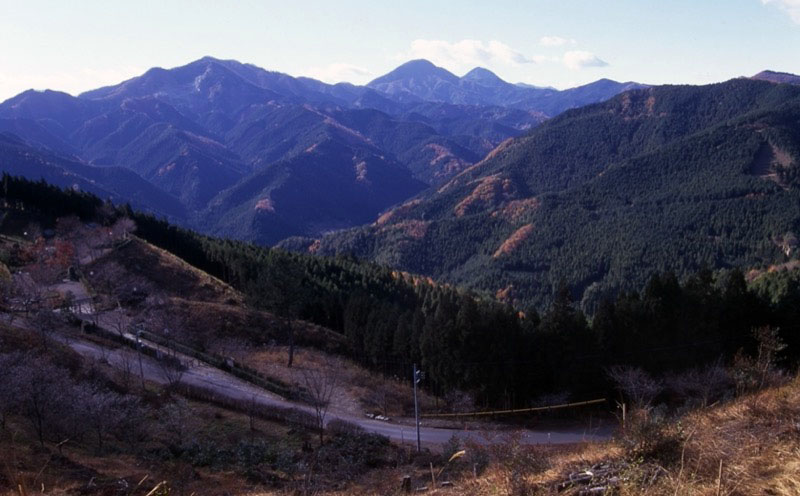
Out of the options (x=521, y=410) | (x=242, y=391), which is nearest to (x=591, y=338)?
(x=521, y=410)

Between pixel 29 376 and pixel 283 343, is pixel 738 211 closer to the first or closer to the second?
pixel 283 343

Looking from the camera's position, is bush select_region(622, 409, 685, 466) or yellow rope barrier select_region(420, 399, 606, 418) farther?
yellow rope barrier select_region(420, 399, 606, 418)

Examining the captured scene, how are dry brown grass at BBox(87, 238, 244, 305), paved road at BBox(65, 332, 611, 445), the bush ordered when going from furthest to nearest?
dry brown grass at BBox(87, 238, 244, 305)
paved road at BBox(65, 332, 611, 445)
the bush

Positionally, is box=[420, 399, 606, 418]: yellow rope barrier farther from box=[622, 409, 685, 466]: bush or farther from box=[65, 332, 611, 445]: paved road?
box=[622, 409, 685, 466]: bush

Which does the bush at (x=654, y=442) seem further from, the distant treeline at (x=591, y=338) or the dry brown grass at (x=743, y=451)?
the distant treeline at (x=591, y=338)

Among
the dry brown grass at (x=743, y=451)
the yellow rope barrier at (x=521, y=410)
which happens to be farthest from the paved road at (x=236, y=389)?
the dry brown grass at (x=743, y=451)

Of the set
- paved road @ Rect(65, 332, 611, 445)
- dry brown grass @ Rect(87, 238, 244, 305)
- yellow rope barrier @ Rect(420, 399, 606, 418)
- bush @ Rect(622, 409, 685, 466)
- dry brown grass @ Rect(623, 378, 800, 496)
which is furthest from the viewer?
dry brown grass @ Rect(87, 238, 244, 305)

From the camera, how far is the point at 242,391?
37.0m

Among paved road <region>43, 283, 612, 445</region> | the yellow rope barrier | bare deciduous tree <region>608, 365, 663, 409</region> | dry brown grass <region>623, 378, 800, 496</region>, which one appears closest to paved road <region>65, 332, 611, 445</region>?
paved road <region>43, 283, 612, 445</region>

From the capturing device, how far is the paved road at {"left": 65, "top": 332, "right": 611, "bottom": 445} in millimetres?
32000

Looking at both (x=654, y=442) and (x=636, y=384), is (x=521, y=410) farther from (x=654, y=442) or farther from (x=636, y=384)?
(x=654, y=442)

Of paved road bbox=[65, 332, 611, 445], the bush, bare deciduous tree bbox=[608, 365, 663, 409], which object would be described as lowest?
paved road bbox=[65, 332, 611, 445]

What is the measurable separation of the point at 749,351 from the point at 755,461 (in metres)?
36.9

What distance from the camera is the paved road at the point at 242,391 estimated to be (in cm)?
3200
